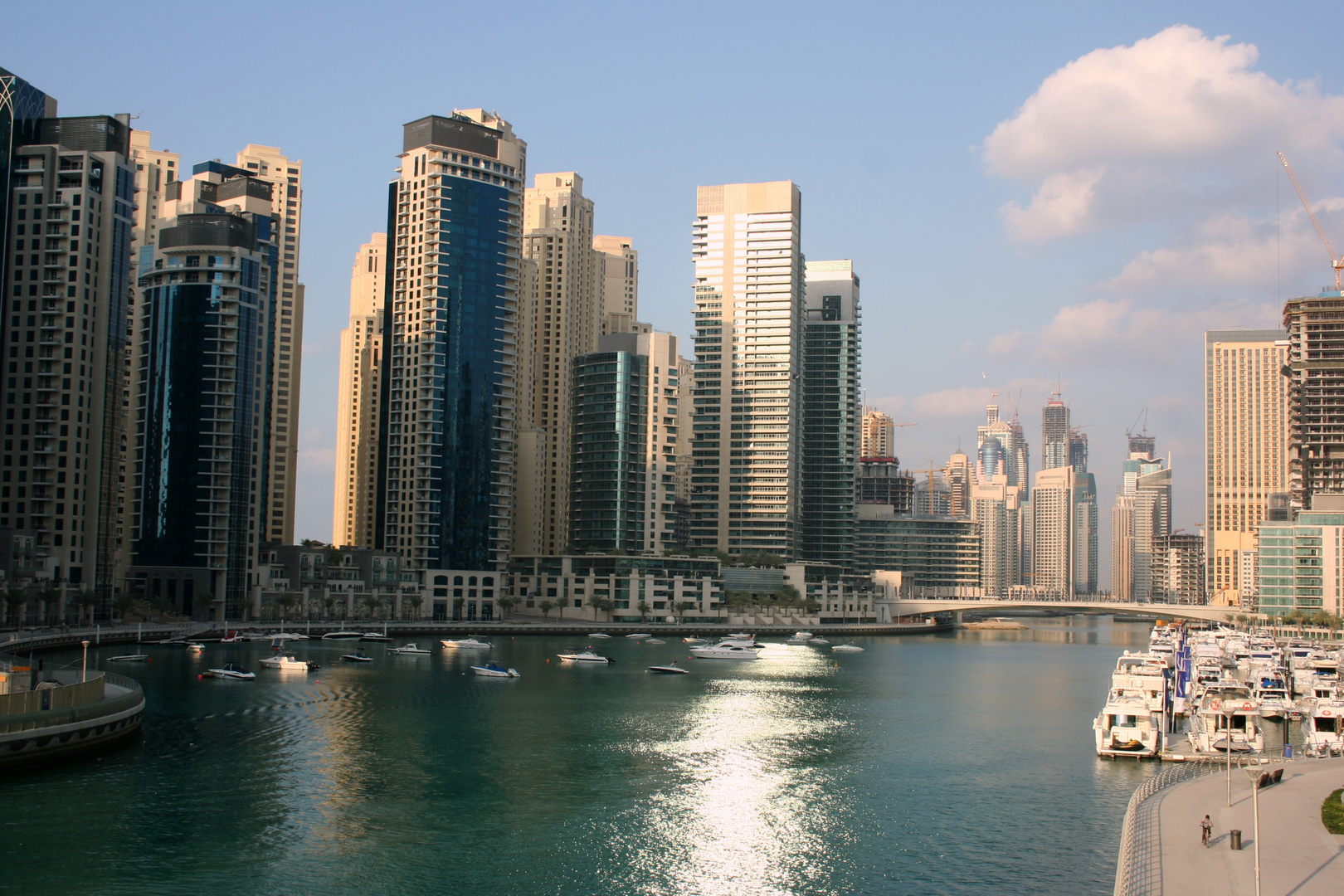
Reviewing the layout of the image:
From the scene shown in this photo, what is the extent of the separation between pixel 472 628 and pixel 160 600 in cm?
4591

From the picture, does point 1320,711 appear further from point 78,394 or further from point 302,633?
point 78,394

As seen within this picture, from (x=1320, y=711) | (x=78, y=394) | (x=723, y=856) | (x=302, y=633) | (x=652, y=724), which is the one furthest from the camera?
(x=302, y=633)

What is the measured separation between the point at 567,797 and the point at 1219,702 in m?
42.5

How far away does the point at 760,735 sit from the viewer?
86562 mm

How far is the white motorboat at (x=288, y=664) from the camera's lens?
12169 cm

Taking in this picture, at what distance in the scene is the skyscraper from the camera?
183375 mm

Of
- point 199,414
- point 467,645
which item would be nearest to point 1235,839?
point 467,645

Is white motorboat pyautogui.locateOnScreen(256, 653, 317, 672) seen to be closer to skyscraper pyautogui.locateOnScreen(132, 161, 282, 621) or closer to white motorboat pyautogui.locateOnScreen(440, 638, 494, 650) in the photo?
white motorboat pyautogui.locateOnScreen(440, 638, 494, 650)

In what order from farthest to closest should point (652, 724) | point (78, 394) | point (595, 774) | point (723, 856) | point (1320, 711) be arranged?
point (78, 394) → point (652, 724) → point (1320, 711) → point (595, 774) → point (723, 856)

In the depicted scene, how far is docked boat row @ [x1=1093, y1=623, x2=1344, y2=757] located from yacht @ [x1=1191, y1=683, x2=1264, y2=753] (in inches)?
2.7

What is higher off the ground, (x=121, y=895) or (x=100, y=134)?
(x=100, y=134)

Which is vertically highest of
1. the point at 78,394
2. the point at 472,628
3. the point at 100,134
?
the point at 100,134

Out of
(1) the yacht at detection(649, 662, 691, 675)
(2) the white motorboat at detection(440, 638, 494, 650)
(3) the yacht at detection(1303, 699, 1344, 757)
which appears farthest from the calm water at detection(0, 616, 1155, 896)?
(2) the white motorboat at detection(440, 638, 494, 650)

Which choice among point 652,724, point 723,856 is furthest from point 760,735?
point 723,856
